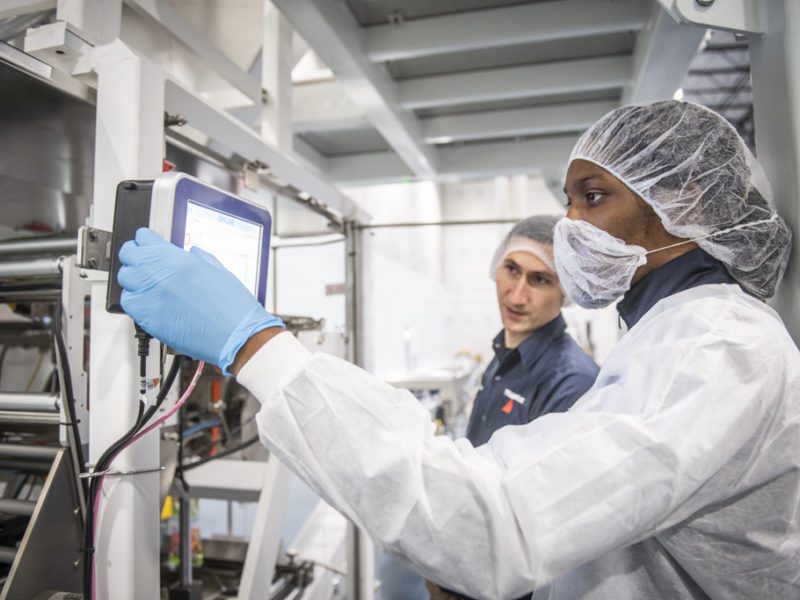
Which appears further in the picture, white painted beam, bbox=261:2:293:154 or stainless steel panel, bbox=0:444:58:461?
white painted beam, bbox=261:2:293:154

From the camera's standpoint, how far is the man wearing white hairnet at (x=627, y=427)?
21.2 inches

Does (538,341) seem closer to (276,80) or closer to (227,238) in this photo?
(227,238)

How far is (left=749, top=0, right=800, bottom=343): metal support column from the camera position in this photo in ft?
2.48

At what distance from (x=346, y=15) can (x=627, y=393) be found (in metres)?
1.14

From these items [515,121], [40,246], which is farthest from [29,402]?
[515,121]

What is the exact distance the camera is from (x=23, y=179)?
3.99 feet

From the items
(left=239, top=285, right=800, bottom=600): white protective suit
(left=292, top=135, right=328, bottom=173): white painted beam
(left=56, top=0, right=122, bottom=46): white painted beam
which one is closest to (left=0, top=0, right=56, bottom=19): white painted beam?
(left=56, top=0, right=122, bottom=46): white painted beam

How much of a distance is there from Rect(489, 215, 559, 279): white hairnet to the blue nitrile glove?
3.43 feet

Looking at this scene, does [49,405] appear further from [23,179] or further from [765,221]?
[765,221]

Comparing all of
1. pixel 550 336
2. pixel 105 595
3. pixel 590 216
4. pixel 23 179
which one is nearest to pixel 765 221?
pixel 590 216

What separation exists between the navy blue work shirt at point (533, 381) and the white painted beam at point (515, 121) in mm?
751

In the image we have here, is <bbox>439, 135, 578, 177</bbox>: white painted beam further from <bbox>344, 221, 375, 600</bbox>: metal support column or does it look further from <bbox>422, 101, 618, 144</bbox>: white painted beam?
<bbox>344, 221, 375, 600</bbox>: metal support column

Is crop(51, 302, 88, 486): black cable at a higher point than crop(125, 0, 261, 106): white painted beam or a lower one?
lower

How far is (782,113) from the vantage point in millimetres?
794
